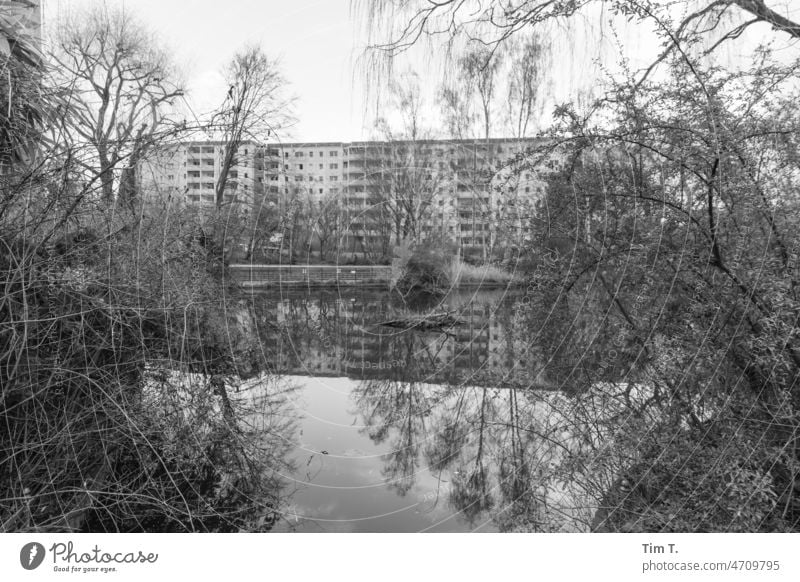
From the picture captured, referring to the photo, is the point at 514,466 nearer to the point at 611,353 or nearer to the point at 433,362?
the point at 611,353

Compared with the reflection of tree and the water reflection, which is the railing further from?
the reflection of tree

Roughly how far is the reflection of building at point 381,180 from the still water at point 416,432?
432 mm

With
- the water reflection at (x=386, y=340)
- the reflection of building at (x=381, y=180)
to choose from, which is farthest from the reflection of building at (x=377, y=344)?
the reflection of building at (x=381, y=180)

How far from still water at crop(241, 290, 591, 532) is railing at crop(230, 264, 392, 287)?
10cm

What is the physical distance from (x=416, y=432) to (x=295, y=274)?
0.91 m

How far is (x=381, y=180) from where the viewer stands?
190cm

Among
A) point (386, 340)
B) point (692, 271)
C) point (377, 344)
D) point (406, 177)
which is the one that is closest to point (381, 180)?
point (406, 177)

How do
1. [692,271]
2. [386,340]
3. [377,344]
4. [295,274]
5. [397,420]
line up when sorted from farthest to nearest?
[386,340]
[377,344]
[397,420]
[295,274]
[692,271]

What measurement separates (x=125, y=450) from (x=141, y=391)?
206 millimetres

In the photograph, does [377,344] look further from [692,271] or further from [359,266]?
[692,271]

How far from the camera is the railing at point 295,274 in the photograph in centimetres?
190

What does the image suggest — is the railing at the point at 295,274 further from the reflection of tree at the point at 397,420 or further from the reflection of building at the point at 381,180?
the reflection of tree at the point at 397,420

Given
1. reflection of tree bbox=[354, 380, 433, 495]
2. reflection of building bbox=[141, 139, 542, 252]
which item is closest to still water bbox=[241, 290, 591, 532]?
reflection of tree bbox=[354, 380, 433, 495]

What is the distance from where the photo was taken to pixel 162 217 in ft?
5.61
